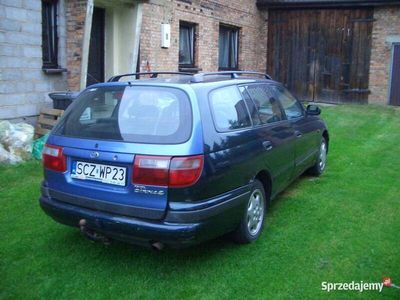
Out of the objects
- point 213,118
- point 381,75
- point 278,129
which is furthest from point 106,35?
point 381,75

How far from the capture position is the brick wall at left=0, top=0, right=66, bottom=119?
775 centimetres

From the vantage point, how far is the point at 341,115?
13359mm

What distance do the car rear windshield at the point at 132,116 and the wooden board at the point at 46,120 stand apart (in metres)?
4.40

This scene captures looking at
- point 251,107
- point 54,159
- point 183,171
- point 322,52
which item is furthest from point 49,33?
point 322,52

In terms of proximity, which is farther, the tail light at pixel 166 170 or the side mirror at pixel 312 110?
the side mirror at pixel 312 110

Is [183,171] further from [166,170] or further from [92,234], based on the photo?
[92,234]

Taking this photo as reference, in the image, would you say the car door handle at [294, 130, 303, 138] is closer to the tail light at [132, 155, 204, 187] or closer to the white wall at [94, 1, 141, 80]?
the tail light at [132, 155, 204, 187]

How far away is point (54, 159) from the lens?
3.85 m

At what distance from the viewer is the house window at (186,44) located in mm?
13187

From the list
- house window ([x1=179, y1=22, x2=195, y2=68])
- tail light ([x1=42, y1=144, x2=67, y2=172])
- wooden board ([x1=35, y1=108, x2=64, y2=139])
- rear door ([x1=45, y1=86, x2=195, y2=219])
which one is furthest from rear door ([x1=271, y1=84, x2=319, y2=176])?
house window ([x1=179, y1=22, x2=195, y2=68])

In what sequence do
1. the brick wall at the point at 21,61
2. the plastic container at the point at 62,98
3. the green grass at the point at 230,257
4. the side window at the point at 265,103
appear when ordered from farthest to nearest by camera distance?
the plastic container at the point at 62,98 < the brick wall at the point at 21,61 < the side window at the point at 265,103 < the green grass at the point at 230,257

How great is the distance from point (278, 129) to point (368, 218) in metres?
1.35

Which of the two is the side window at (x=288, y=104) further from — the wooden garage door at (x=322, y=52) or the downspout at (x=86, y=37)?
the wooden garage door at (x=322, y=52)

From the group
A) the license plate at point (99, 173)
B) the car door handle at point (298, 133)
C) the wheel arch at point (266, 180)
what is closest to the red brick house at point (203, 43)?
the license plate at point (99, 173)
